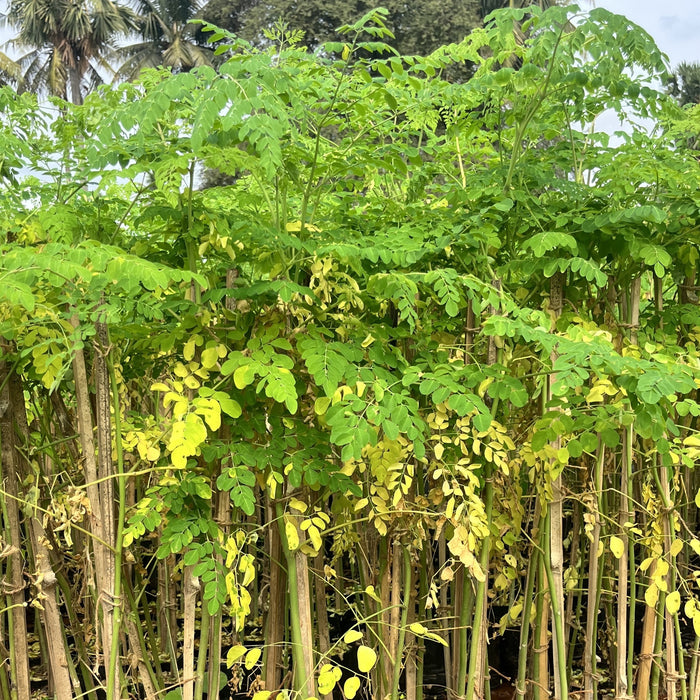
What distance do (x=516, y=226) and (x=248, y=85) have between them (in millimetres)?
971

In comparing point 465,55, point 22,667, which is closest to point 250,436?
point 22,667

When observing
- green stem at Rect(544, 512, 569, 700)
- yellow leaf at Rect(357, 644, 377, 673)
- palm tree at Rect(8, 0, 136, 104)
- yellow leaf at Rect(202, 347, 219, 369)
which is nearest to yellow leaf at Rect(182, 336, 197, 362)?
yellow leaf at Rect(202, 347, 219, 369)

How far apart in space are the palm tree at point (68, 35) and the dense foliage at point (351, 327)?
21493 millimetres

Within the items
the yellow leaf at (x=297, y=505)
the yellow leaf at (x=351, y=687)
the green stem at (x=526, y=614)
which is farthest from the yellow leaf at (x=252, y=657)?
the green stem at (x=526, y=614)

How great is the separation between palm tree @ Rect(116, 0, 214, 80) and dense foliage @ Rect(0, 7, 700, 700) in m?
22.9

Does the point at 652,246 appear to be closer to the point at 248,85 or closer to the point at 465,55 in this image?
the point at 465,55

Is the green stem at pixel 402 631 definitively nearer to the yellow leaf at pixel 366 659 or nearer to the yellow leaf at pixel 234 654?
the yellow leaf at pixel 366 659

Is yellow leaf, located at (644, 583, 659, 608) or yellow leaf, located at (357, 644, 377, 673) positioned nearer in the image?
yellow leaf, located at (357, 644, 377, 673)

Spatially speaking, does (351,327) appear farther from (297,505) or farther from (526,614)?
(526,614)

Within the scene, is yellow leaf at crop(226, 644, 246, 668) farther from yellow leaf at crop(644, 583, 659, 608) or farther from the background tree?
the background tree

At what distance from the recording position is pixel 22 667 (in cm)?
234

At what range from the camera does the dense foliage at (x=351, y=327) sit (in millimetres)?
1771

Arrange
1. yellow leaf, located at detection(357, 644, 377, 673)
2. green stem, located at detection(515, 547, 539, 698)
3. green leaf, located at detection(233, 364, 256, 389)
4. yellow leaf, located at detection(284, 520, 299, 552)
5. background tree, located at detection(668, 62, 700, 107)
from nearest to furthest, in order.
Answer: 1. green leaf, located at detection(233, 364, 256, 389)
2. yellow leaf, located at detection(357, 644, 377, 673)
3. yellow leaf, located at detection(284, 520, 299, 552)
4. green stem, located at detection(515, 547, 539, 698)
5. background tree, located at detection(668, 62, 700, 107)

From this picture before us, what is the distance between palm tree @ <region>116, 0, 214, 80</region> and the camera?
23.4m
